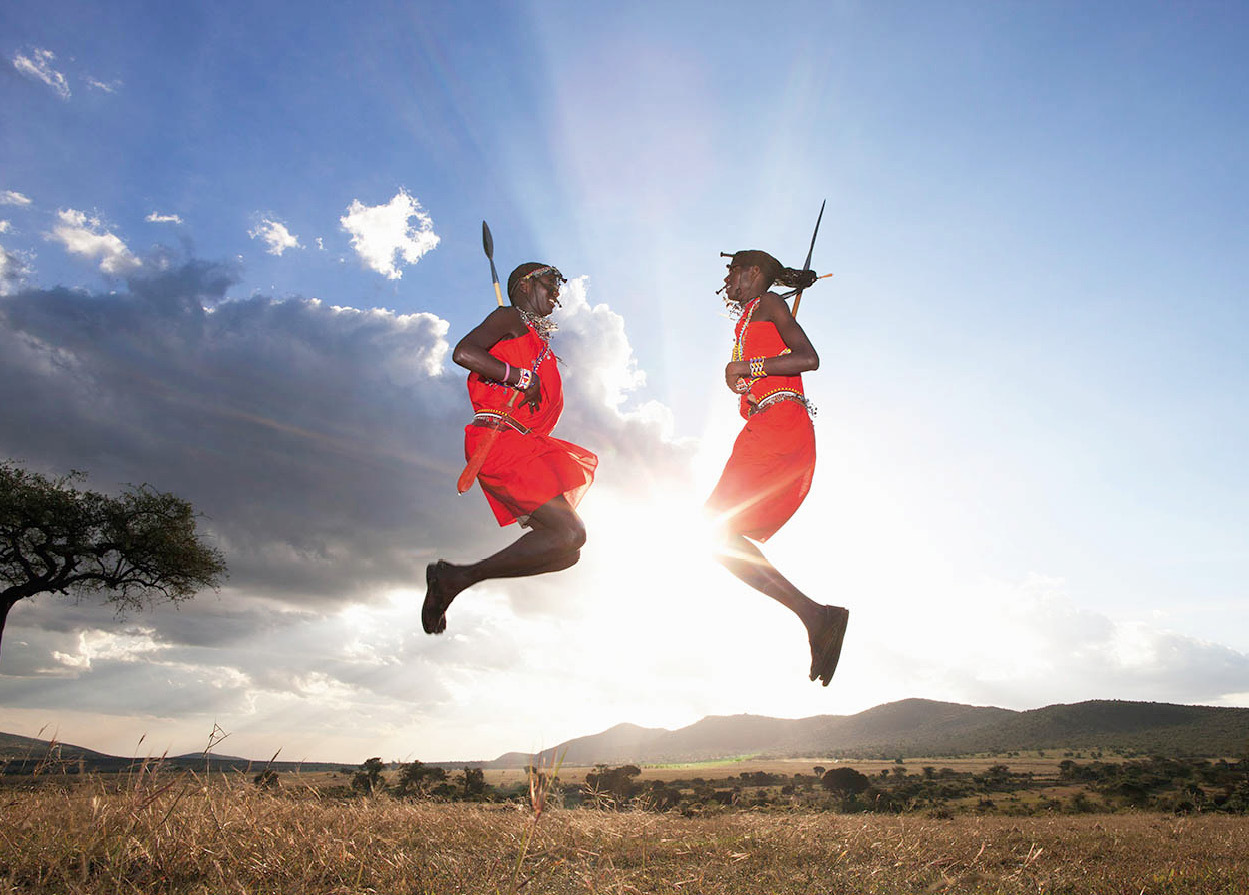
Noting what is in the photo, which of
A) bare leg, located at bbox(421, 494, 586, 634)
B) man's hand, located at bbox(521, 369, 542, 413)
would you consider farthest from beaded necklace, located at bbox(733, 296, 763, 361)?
bare leg, located at bbox(421, 494, 586, 634)

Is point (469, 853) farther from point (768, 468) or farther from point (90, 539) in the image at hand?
point (90, 539)

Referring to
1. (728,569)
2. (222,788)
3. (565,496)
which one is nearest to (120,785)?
(222,788)

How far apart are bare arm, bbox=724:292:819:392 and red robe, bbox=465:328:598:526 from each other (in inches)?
53.9

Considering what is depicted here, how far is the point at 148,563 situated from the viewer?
25.2 meters

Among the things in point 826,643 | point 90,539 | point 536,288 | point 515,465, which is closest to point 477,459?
point 515,465

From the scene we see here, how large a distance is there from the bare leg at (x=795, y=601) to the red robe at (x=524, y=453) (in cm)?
128

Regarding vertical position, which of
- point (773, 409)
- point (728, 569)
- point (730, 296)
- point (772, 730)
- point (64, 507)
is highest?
point (64, 507)

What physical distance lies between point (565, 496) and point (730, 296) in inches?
87.6

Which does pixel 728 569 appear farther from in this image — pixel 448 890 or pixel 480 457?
pixel 448 890

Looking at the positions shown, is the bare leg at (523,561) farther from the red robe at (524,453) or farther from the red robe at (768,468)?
the red robe at (768,468)

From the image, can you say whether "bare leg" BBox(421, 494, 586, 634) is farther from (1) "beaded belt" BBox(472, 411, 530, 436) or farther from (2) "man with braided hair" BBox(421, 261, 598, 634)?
(1) "beaded belt" BBox(472, 411, 530, 436)

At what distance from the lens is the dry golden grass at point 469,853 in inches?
126

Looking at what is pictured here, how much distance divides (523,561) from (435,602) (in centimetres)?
77

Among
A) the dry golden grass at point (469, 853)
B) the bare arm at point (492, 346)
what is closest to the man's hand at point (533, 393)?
the bare arm at point (492, 346)
